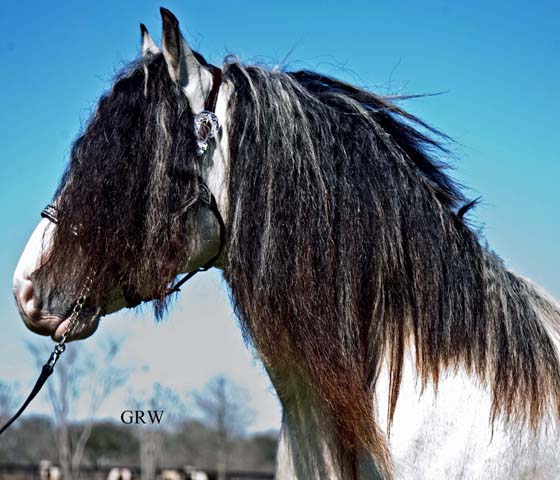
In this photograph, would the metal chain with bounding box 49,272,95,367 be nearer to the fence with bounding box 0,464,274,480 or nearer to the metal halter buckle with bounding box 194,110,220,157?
the metal halter buckle with bounding box 194,110,220,157

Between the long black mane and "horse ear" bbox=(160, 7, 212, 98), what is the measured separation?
0.15 metres

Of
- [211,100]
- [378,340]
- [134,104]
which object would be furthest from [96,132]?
[378,340]

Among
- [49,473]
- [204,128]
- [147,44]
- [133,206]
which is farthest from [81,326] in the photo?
[49,473]

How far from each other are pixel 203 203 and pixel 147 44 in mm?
705

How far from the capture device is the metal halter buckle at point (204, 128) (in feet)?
8.62

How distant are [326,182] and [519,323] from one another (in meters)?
0.79

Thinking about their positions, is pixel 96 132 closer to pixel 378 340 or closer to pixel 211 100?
pixel 211 100

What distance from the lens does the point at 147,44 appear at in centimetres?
289

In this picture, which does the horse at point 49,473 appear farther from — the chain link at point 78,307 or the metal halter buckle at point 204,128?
the metal halter buckle at point 204,128

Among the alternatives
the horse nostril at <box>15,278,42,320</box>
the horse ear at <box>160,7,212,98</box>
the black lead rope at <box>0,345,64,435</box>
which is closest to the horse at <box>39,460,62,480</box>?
the black lead rope at <box>0,345,64,435</box>

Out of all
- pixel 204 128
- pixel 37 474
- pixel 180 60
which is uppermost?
pixel 37 474

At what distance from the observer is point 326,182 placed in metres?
2.62

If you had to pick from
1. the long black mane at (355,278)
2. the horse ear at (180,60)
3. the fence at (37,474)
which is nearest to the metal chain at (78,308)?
the long black mane at (355,278)

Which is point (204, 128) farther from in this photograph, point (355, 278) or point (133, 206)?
point (355, 278)
